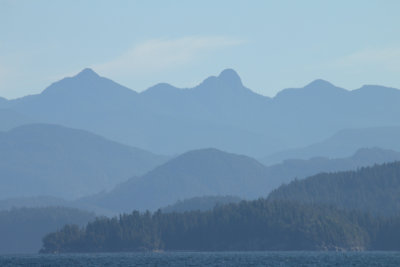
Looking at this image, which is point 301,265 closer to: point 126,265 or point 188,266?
point 188,266

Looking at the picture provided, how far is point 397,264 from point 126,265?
58.2 meters

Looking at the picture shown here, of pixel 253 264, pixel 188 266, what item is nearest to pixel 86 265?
pixel 188 266

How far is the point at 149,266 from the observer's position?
641ft

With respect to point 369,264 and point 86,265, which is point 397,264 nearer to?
point 369,264

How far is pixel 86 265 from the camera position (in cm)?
19950

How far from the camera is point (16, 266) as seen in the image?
19975 cm

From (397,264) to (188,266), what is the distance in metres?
44.1

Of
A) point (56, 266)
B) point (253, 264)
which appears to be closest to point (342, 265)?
point (253, 264)

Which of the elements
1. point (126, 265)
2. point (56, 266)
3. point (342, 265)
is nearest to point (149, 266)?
point (126, 265)

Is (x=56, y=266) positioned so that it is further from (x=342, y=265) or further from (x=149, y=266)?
(x=342, y=265)

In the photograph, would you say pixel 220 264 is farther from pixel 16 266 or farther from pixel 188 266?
pixel 16 266

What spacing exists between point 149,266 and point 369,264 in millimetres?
47530

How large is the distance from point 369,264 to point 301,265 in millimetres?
15423

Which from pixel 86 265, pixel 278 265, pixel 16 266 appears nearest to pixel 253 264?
pixel 278 265
